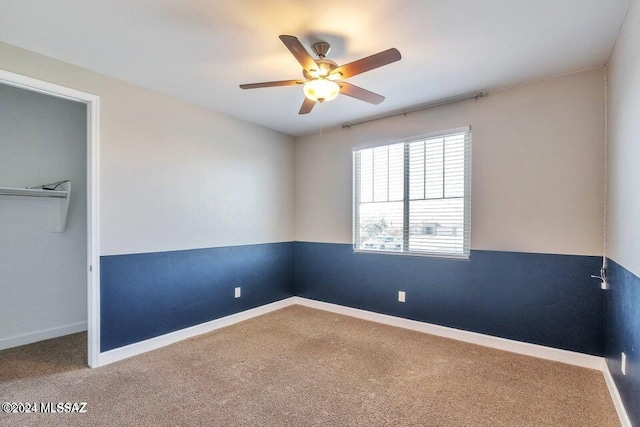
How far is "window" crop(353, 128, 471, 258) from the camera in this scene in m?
3.31

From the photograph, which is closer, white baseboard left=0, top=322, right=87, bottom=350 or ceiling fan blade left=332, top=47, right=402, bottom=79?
ceiling fan blade left=332, top=47, right=402, bottom=79

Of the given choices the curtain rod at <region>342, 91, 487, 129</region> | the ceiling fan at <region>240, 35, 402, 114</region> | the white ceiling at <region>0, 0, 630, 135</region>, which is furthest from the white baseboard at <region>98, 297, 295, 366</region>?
the curtain rod at <region>342, 91, 487, 129</region>

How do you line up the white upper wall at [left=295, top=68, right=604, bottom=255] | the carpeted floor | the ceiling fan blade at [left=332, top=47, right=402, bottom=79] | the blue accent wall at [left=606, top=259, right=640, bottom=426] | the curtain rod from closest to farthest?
the blue accent wall at [left=606, top=259, right=640, bottom=426] < the ceiling fan blade at [left=332, top=47, right=402, bottom=79] < the carpeted floor < the white upper wall at [left=295, top=68, right=604, bottom=255] < the curtain rod

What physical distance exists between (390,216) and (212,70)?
248 cm

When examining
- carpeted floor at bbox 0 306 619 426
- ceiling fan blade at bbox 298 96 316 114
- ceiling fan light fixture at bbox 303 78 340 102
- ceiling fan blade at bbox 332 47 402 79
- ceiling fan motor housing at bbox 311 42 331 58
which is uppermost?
ceiling fan motor housing at bbox 311 42 331 58

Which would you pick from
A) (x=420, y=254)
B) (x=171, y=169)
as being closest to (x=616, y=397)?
(x=420, y=254)

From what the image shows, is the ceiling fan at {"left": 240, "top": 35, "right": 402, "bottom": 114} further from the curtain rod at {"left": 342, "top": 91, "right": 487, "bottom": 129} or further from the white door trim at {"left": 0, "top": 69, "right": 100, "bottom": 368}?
the white door trim at {"left": 0, "top": 69, "right": 100, "bottom": 368}

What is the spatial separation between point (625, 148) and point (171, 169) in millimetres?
3698

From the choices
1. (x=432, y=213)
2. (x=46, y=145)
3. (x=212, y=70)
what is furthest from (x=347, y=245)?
(x=46, y=145)

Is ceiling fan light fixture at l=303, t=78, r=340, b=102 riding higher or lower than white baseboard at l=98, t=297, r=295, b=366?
higher

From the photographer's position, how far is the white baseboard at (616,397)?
1874mm

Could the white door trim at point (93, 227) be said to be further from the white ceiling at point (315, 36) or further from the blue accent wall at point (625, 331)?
the blue accent wall at point (625, 331)

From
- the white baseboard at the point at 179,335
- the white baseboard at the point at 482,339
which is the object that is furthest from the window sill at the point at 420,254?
the white baseboard at the point at 179,335

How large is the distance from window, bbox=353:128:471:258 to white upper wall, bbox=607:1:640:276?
1.11 metres
